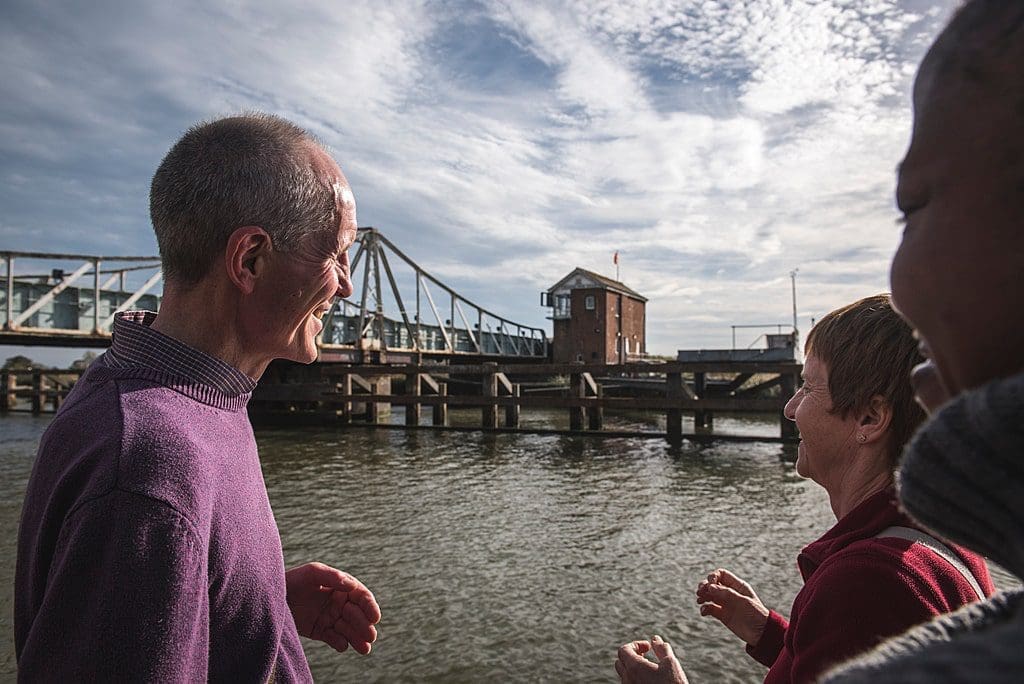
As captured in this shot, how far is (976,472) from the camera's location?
491mm

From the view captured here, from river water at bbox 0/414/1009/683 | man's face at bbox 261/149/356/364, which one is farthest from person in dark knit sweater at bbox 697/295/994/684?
river water at bbox 0/414/1009/683

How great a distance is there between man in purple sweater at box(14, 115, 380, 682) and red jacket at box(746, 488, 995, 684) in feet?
3.97

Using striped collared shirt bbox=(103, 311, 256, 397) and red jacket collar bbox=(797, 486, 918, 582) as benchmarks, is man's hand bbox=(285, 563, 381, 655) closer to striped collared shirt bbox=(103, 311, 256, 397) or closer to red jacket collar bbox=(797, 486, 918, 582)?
striped collared shirt bbox=(103, 311, 256, 397)

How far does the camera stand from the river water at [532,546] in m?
4.41

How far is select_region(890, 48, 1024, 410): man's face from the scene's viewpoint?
51 cm

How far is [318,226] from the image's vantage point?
5.55 feet

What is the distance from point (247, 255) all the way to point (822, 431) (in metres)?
1.65

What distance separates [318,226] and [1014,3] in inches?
57.6

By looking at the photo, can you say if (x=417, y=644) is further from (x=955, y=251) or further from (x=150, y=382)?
(x=955, y=251)

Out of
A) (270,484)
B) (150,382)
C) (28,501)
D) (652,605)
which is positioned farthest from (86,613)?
(270,484)

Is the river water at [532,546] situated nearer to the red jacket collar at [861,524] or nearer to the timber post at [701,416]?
the red jacket collar at [861,524]

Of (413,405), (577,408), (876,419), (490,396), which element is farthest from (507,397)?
(876,419)

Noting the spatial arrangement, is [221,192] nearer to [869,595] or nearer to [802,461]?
[869,595]

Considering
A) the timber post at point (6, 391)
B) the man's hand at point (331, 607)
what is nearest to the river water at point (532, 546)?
the man's hand at point (331, 607)
